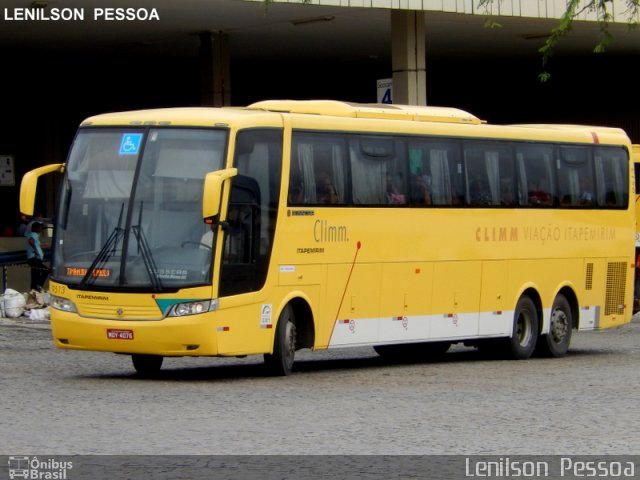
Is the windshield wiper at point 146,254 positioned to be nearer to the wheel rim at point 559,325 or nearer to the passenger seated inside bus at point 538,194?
the passenger seated inside bus at point 538,194

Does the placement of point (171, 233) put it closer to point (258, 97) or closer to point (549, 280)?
point (549, 280)

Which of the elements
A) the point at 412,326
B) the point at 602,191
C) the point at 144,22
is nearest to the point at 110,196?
the point at 412,326

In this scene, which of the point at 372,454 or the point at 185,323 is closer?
the point at 372,454

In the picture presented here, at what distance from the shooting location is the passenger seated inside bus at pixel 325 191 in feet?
57.2

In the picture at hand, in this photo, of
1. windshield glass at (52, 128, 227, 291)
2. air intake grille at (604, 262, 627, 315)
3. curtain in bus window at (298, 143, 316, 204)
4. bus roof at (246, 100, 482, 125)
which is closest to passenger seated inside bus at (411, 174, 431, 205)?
bus roof at (246, 100, 482, 125)

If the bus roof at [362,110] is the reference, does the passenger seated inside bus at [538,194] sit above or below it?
below

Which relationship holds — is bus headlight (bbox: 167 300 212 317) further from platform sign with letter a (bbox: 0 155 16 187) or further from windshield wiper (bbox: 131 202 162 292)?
platform sign with letter a (bbox: 0 155 16 187)

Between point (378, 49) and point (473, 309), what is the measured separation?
1939 cm

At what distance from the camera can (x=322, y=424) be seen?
12.2 m

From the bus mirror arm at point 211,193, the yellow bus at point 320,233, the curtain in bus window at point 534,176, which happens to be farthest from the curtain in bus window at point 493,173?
the bus mirror arm at point 211,193

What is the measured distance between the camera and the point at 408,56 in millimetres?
31094
